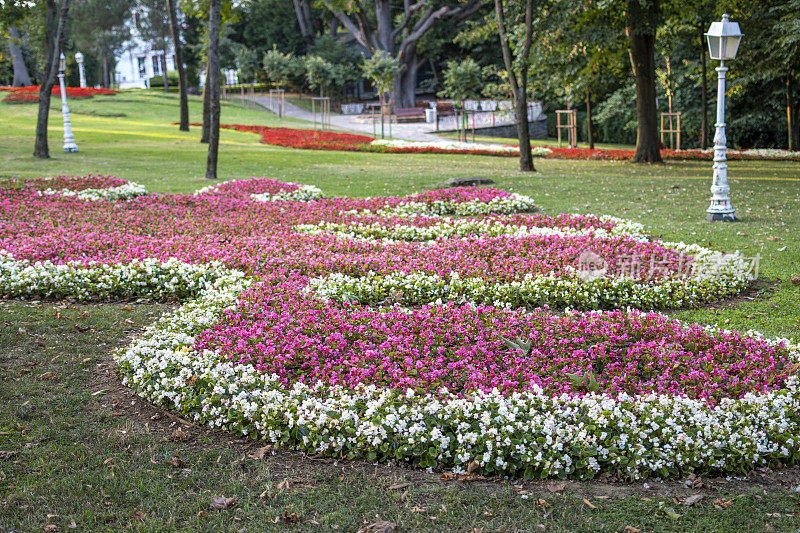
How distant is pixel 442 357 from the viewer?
515 cm

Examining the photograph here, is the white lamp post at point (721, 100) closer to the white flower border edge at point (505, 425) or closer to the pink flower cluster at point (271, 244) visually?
the pink flower cluster at point (271, 244)

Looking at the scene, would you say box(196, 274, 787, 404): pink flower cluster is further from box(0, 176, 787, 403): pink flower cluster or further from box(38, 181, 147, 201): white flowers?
box(38, 181, 147, 201): white flowers

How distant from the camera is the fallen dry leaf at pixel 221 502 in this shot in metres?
3.63

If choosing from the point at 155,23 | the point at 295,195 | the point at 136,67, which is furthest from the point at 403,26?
the point at 136,67

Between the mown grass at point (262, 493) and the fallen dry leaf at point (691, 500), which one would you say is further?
the fallen dry leaf at point (691, 500)

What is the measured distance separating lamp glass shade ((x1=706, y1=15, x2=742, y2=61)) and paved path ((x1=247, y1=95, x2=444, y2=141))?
23.0 m

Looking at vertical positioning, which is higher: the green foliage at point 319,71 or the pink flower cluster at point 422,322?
the green foliage at point 319,71

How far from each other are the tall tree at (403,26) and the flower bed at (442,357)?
115 feet

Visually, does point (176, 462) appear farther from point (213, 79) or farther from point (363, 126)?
point (363, 126)

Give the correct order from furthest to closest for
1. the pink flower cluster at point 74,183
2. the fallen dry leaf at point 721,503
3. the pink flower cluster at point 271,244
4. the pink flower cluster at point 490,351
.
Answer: the pink flower cluster at point 74,183 < the pink flower cluster at point 271,244 < the pink flower cluster at point 490,351 < the fallen dry leaf at point 721,503

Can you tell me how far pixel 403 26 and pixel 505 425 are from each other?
43.4 meters

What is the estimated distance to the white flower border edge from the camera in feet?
13.0

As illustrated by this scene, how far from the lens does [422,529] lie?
3438mm

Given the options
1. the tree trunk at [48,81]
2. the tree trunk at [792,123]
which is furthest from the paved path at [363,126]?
the tree trunk at [48,81]
